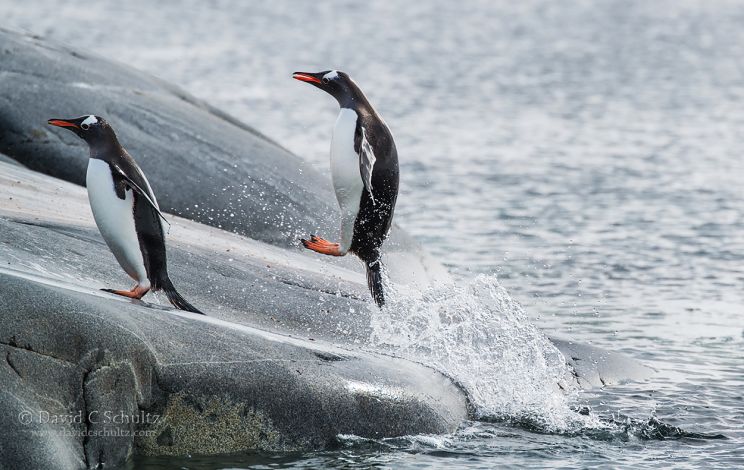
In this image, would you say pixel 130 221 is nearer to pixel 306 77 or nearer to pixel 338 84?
pixel 306 77

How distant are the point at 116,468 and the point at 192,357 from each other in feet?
2.37

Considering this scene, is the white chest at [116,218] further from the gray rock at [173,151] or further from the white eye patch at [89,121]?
the gray rock at [173,151]

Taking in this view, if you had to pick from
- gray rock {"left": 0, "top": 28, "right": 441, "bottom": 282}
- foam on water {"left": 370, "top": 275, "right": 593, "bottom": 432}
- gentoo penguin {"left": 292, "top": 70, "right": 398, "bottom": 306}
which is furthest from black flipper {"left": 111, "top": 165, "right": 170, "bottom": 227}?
gray rock {"left": 0, "top": 28, "right": 441, "bottom": 282}

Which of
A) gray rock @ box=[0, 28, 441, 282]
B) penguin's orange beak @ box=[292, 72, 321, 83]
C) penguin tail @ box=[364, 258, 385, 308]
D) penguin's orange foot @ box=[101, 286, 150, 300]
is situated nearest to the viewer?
penguin's orange foot @ box=[101, 286, 150, 300]

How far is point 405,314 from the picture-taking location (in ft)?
31.3

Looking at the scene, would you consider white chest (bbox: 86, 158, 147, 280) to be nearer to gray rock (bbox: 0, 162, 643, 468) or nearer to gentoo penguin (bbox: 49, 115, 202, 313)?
gentoo penguin (bbox: 49, 115, 202, 313)

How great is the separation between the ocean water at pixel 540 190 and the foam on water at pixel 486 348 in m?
0.02

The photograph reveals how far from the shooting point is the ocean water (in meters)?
8.58

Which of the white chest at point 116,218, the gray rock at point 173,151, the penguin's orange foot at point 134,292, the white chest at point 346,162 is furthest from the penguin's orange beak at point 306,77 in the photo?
the gray rock at point 173,151

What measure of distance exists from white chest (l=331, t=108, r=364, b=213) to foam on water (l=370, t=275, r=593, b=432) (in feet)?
3.46

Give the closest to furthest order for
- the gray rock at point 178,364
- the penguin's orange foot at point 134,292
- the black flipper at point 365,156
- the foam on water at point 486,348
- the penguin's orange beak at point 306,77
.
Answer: the gray rock at point 178,364, the penguin's orange foot at point 134,292, the black flipper at point 365,156, the penguin's orange beak at point 306,77, the foam on water at point 486,348

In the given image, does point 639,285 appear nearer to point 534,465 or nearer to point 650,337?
point 650,337

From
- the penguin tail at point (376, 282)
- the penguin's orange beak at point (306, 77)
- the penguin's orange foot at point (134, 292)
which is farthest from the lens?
the penguin tail at point (376, 282)

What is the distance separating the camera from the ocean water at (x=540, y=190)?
8578mm
